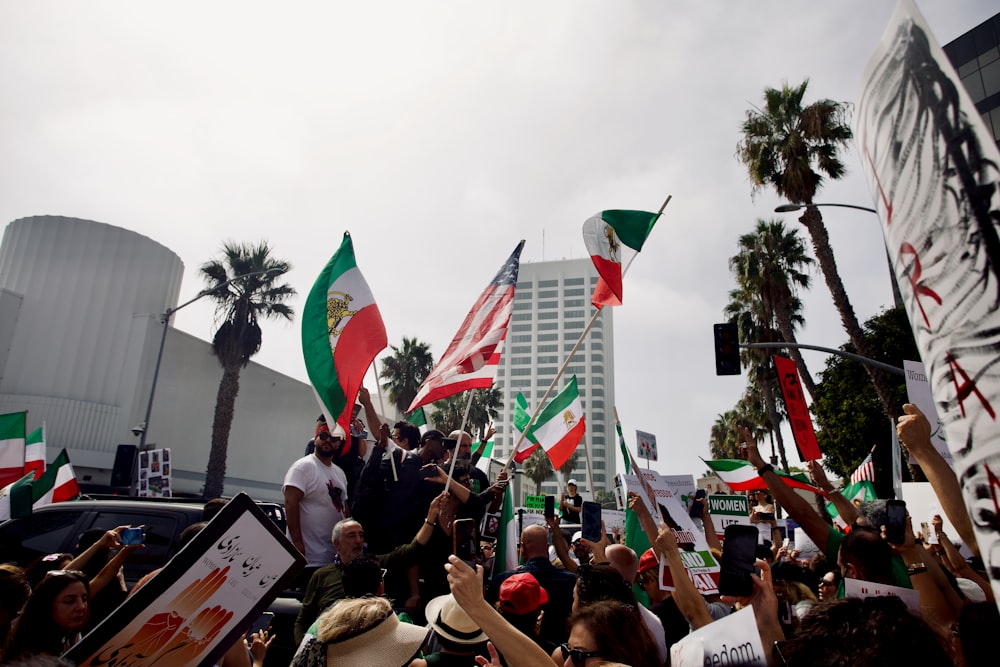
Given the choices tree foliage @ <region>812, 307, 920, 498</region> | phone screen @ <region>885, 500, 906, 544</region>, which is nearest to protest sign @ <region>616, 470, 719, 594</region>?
phone screen @ <region>885, 500, 906, 544</region>

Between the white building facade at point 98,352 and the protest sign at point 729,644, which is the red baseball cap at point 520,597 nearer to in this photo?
the protest sign at point 729,644

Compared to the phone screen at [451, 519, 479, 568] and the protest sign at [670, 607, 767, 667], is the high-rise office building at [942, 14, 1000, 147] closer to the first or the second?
the phone screen at [451, 519, 479, 568]

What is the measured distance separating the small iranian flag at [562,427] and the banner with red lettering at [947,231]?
28.3 ft

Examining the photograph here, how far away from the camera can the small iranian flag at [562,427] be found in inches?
396

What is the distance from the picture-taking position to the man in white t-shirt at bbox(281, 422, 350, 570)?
16.8 ft

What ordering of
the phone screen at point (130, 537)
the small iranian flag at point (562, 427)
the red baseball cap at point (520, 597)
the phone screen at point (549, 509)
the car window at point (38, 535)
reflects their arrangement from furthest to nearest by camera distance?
the small iranian flag at point (562, 427) < the phone screen at point (549, 509) < the car window at point (38, 535) < the phone screen at point (130, 537) < the red baseball cap at point (520, 597)

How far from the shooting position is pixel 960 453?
4.02ft

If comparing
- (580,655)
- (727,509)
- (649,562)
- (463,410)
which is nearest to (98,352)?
(463,410)

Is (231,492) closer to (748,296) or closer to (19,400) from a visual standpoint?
(19,400)

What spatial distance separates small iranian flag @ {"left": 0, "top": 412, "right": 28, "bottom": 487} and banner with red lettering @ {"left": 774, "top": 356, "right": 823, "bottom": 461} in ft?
31.0

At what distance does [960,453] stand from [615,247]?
17.7 feet

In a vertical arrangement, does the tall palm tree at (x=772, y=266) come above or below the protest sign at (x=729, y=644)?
above

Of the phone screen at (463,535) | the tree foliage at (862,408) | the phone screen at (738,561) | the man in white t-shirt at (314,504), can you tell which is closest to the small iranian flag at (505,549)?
the man in white t-shirt at (314,504)

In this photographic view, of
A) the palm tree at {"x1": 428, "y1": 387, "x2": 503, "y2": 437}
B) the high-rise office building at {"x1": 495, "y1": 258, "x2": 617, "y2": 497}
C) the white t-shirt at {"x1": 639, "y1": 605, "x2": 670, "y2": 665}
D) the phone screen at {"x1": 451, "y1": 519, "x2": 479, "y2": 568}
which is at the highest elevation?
the high-rise office building at {"x1": 495, "y1": 258, "x2": 617, "y2": 497}
